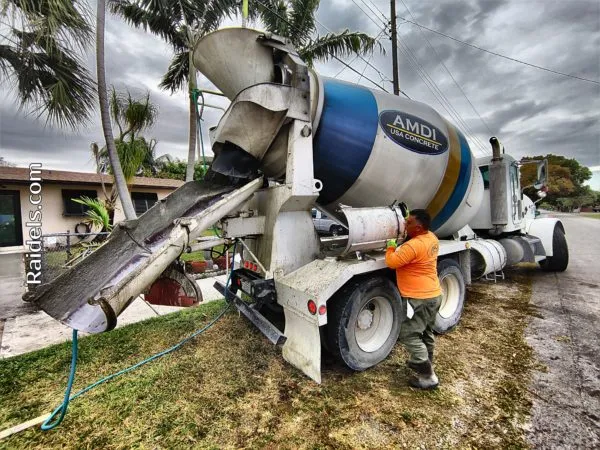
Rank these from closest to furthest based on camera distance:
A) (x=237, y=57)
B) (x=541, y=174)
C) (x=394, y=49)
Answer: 1. (x=237, y=57)
2. (x=541, y=174)
3. (x=394, y=49)

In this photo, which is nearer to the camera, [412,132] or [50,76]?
[412,132]

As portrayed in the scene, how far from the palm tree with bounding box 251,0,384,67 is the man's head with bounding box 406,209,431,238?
10.5 m

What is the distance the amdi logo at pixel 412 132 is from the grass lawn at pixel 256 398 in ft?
7.82

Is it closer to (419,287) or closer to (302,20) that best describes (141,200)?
(302,20)

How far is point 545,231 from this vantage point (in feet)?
23.2

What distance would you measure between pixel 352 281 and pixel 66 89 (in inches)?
294

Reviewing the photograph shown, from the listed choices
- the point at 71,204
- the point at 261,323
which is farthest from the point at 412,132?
the point at 71,204

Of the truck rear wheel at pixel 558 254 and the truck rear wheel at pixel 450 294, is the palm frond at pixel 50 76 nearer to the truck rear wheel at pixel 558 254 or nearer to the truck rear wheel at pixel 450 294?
the truck rear wheel at pixel 450 294

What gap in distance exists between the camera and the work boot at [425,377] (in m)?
2.81

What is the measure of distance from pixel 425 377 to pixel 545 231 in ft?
20.7

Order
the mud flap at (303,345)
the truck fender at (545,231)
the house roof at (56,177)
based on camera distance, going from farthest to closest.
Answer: the house roof at (56,177), the truck fender at (545,231), the mud flap at (303,345)

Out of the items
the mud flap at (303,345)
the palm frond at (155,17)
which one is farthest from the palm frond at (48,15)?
the mud flap at (303,345)

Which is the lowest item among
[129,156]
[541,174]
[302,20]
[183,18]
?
[541,174]

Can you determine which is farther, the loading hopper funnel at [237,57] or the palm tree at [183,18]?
the palm tree at [183,18]
